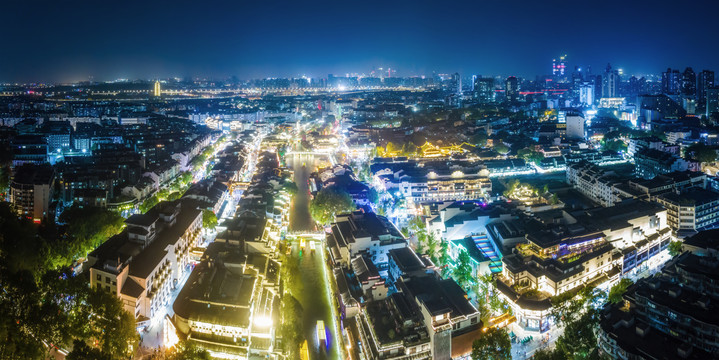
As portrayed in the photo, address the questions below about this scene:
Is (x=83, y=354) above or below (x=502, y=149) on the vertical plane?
below

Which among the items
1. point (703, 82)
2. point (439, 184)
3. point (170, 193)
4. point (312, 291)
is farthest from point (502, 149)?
point (703, 82)

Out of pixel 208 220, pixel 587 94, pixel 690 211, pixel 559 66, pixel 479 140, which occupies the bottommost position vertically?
pixel 208 220

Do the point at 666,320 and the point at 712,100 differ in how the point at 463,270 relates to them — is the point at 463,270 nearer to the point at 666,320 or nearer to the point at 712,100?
the point at 666,320

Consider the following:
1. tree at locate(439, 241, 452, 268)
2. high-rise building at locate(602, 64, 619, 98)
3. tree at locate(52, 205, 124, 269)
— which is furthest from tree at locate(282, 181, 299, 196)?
high-rise building at locate(602, 64, 619, 98)

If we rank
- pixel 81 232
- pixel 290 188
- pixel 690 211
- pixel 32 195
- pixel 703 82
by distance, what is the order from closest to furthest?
pixel 81 232 < pixel 690 211 < pixel 32 195 < pixel 290 188 < pixel 703 82

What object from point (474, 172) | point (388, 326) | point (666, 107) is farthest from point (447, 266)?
point (666, 107)

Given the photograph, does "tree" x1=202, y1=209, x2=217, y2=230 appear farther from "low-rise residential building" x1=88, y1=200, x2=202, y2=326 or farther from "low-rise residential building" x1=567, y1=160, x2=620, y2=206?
"low-rise residential building" x1=567, y1=160, x2=620, y2=206

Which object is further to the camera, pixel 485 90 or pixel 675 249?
pixel 485 90

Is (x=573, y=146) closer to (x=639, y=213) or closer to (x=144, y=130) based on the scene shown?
(x=639, y=213)
